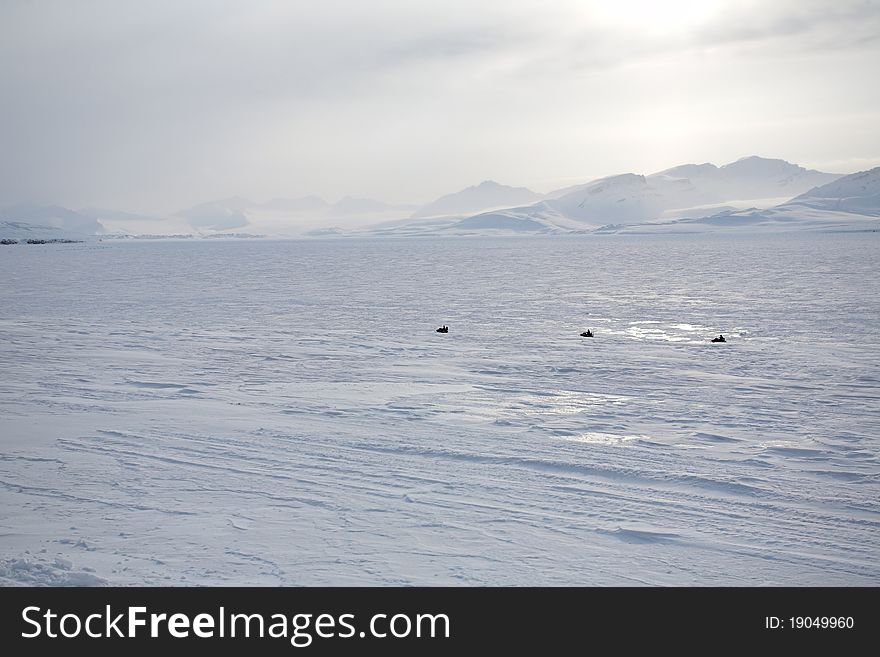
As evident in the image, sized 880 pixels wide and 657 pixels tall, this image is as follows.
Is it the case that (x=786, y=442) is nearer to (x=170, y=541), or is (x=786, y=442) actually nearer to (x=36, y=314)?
(x=170, y=541)

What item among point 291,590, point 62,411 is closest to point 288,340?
point 62,411

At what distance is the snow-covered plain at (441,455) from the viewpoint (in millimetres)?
4754

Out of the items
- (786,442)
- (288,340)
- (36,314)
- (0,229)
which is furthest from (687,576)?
(0,229)

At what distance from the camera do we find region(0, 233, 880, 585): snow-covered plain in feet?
15.6

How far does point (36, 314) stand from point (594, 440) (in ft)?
53.5

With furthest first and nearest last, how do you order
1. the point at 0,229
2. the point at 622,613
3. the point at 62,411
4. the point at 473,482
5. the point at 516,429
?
the point at 0,229 < the point at 62,411 < the point at 516,429 < the point at 473,482 < the point at 622,613

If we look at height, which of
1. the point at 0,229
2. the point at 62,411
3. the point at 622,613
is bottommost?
the point at 622,613

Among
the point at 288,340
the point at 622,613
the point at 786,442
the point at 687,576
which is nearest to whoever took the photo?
the point at 622,613

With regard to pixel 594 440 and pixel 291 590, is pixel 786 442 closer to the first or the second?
pixel 594 440

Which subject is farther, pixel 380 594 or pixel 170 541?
pixel 170 541

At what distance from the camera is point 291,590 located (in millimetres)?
4344

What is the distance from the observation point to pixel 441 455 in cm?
702

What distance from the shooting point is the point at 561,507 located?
5.64 metres

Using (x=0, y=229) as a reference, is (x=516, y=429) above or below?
below
